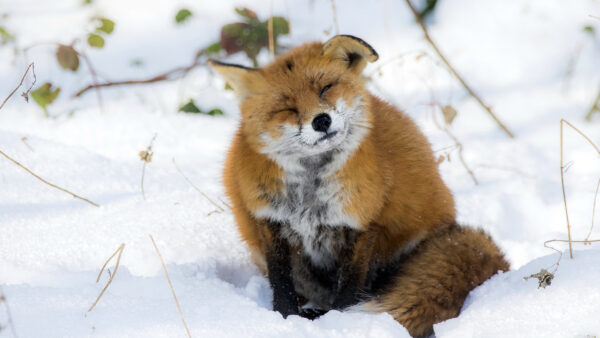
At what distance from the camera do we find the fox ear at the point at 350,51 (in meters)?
2.27

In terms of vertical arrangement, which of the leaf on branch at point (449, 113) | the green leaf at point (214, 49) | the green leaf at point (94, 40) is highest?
the green leaf at point (94, 40)

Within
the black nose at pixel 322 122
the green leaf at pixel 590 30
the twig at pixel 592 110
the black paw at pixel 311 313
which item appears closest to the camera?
the black nose at pixel 322 122

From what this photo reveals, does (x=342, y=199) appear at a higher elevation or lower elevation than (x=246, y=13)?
higher

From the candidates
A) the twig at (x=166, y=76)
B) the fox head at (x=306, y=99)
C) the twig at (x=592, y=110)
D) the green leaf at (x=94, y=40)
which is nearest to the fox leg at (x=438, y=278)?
the fox head at (x=306, y=99)

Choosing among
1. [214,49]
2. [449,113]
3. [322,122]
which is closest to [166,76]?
[214,49]

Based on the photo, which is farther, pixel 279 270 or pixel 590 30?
pixel 590 30

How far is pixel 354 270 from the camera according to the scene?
2.45 m

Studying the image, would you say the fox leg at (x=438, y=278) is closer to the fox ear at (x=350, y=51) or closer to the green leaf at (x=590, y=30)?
the fox ear at (x=350, y=51)

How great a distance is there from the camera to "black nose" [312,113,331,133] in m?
2.14

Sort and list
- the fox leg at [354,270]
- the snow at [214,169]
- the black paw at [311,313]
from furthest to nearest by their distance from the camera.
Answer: the black paw at [311,313] < the fox leg at [354,270] < the snow at [214,169]

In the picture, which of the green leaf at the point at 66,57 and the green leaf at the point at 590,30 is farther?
the green leaf at the point at 590,30

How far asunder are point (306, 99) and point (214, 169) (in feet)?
6.11

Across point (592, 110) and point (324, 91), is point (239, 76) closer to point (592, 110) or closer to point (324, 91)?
point (324, 91)

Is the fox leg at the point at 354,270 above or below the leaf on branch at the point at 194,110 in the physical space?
above
